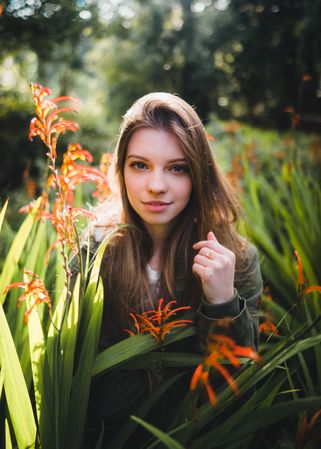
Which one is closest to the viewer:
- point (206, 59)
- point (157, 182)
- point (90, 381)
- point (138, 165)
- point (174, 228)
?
point (90, 381)

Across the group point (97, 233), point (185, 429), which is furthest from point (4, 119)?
point (185, 429)

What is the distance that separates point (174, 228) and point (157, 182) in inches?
12.3

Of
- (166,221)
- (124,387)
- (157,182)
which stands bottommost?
(124,387)

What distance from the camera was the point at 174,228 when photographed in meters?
1.38

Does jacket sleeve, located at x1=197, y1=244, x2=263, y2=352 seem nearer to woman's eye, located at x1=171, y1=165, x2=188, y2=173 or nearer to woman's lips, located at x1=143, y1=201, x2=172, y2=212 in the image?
woman's lips, located at x1=143, y1=201, x2=172, y2=212

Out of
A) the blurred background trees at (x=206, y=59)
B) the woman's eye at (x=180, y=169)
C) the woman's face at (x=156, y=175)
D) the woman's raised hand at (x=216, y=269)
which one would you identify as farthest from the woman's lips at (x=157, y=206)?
the blurred background trees at (x=206, y=59)

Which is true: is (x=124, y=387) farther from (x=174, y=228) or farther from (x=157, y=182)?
(x=157, y=182)

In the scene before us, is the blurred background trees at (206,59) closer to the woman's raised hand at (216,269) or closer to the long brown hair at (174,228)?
the long brown hair at (174,228)

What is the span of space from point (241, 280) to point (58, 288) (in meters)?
0.65

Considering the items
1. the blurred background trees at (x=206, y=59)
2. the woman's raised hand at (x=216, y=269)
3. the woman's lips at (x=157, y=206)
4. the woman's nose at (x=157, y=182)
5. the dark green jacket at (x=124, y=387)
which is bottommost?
the dark green jacket at (x=124, y=387)

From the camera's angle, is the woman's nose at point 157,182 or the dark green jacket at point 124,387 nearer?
the woman's nose at point 157,182

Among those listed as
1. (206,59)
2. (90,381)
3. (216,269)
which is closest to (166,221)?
(216,269)

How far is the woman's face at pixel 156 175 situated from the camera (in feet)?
3.79

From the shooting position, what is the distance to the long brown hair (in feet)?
3.96
